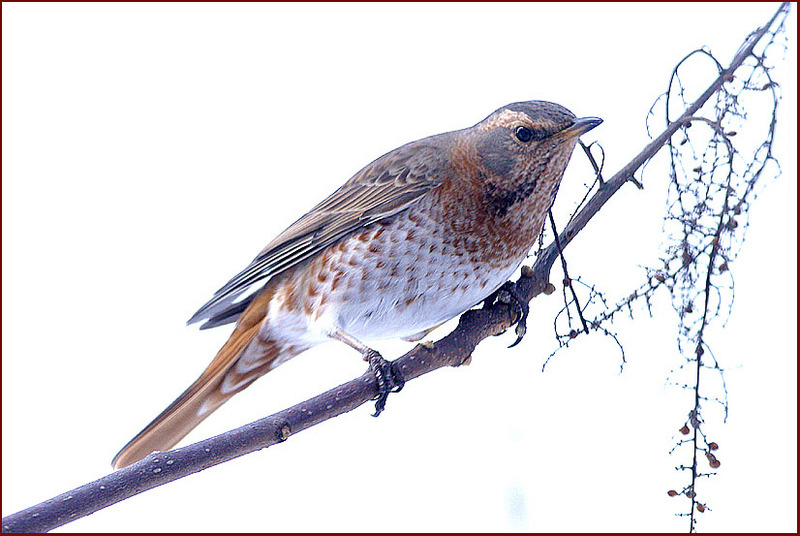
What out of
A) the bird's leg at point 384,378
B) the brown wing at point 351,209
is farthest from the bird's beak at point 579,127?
the bird's leg at point 384,378

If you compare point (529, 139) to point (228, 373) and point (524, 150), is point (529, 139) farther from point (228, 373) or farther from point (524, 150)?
point (228, 373)

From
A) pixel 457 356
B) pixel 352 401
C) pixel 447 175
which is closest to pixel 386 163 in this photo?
pixel 447 175

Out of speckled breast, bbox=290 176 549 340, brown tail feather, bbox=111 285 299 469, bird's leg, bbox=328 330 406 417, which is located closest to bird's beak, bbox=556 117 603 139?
speckled breast, bbox=290 176 549 340

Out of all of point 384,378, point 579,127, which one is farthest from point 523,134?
point 384,378

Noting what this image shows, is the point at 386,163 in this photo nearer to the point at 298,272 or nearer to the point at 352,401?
the point at 298,272

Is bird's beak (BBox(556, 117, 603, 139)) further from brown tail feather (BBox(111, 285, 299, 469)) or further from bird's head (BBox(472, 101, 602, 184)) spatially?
brown tail feather (BBox(111, 285, 299, 469))

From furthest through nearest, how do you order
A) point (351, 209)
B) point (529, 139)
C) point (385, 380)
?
point (351, 209)
point (529, 139)
point (385, 380)

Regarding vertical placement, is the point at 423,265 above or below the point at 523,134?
below
